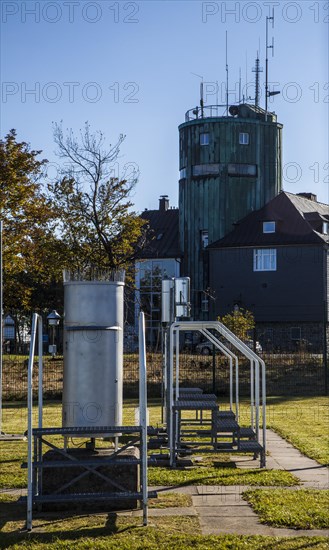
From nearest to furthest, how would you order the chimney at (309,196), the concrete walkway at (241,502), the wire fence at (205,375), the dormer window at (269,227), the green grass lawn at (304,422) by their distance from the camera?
the concrete walkway at (241,502) < the green grass lawn at (304,422) < the wire fence at (205,375) < the dormer window at (269,227) < the chimney at (309,196)

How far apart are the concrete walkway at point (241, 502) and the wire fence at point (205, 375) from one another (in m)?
14.0

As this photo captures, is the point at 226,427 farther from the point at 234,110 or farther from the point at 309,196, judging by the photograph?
the point at 309,196

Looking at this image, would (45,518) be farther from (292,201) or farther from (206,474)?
(292,201)

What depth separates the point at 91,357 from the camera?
388 inches

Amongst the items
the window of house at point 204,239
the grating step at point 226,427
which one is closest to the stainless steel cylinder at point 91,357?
the grating step at point 226,427

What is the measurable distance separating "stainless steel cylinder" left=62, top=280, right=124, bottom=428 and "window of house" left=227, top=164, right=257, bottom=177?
4931 centimetres

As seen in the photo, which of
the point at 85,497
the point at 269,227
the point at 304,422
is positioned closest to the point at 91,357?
the point at 85,497

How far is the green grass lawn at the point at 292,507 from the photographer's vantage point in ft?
27.5

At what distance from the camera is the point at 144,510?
27.9 ft

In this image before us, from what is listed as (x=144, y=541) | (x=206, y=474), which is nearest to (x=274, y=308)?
(x=206, y=474)

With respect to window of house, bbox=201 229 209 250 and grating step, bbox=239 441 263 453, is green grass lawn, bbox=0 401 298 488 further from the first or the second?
window of house, bbox=201 229 209 250

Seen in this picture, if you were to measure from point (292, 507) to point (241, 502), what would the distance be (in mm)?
630

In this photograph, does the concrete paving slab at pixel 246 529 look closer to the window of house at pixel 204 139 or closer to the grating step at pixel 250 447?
the grating step at pixel 250 447

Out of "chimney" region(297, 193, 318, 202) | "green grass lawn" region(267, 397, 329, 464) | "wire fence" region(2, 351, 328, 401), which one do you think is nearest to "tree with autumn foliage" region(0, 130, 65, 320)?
"wire fence" region(2, 351, 328, 401)
